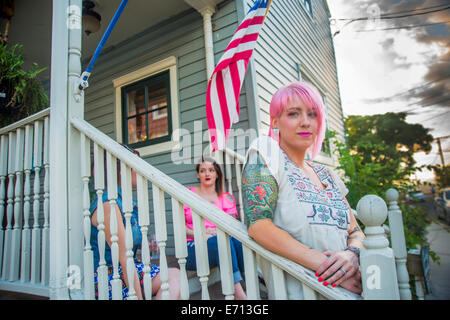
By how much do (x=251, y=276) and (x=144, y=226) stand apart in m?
0.52

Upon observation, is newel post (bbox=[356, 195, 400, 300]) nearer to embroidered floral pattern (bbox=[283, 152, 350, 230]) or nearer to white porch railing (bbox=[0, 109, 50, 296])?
embroidered floral pattern (bbox=[283, 152, 350, 230])

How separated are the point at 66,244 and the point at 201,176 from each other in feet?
4.35

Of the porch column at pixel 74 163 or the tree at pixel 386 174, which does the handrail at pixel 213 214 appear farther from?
the tree at pixel 386 174

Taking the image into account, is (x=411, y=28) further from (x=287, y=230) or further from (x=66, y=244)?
(x=66, y=244)

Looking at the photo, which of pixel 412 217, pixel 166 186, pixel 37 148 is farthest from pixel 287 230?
pixel 412 217

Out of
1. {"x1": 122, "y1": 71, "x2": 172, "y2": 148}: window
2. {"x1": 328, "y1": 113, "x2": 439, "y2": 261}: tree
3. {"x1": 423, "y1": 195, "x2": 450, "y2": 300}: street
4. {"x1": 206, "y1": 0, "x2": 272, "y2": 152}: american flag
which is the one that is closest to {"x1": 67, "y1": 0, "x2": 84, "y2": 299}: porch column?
{"x1": 206, "y1": 0, "x2": 272, "y2": 152}: american flag

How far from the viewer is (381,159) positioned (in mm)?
4258

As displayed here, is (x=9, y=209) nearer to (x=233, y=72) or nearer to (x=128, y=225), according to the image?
(x=128, y=225)

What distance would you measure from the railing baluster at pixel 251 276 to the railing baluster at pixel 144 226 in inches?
17.8

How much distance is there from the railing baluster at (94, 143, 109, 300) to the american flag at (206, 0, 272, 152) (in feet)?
2.62

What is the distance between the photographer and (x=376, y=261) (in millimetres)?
794

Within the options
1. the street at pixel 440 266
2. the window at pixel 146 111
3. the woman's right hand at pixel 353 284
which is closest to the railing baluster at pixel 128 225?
the woman's right hand at pixel 353 284

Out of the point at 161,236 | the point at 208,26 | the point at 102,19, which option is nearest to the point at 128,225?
the point at 161,236

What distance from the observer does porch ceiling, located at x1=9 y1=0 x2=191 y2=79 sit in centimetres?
315
